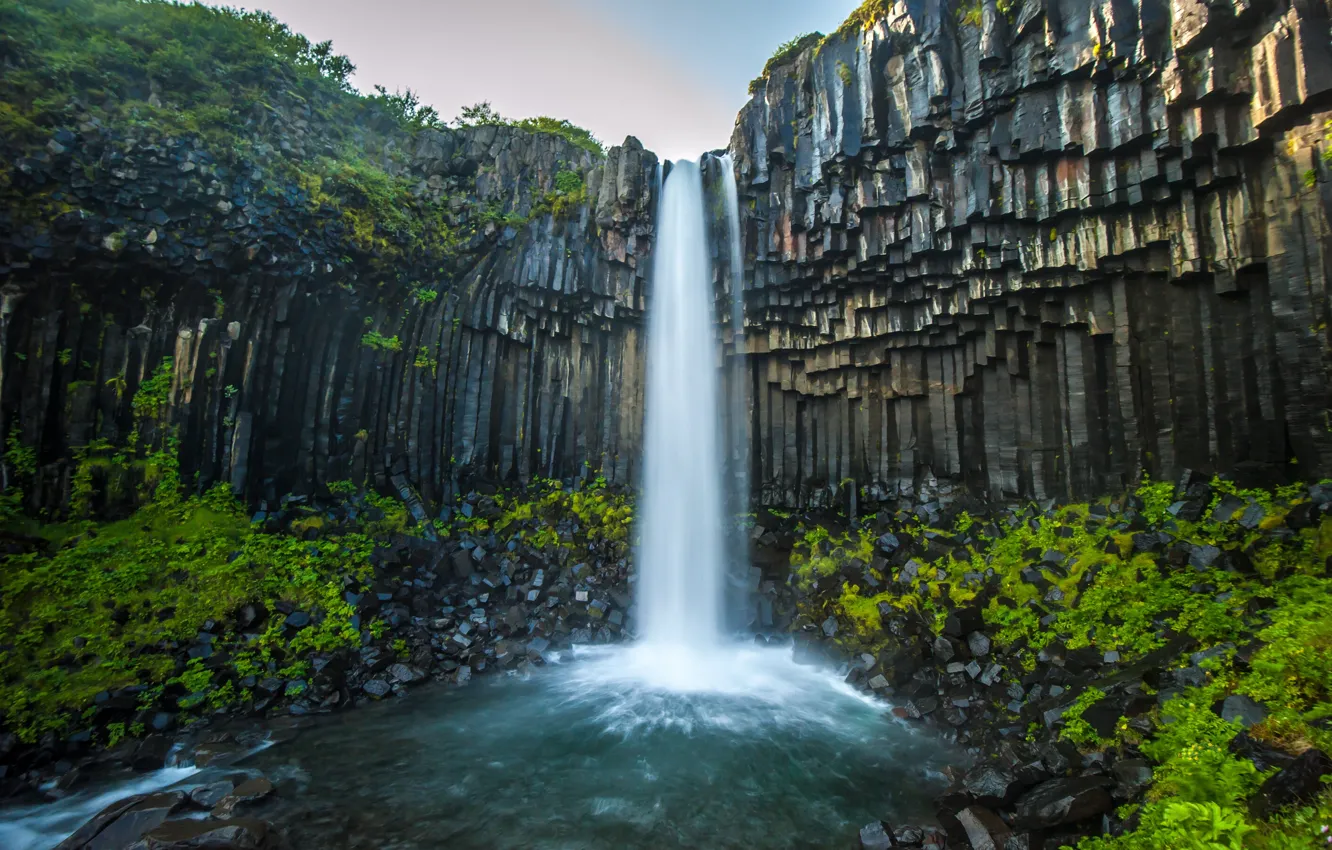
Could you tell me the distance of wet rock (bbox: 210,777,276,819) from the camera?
666 centimetres

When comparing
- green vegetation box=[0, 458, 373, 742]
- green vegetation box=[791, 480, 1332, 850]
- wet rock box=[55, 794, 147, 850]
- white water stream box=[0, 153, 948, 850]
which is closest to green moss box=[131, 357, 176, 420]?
green vegetation box=[0, 458, 373, 742]

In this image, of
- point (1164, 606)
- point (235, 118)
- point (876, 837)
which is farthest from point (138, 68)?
point (1164, 606)

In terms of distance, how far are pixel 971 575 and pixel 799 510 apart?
5346 millimetres

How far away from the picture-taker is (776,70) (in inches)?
628

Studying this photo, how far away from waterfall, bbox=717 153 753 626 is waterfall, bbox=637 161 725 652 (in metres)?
0.38

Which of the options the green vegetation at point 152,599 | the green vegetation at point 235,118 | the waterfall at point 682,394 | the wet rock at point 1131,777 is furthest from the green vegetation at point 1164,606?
the green vegetation at point 235,118

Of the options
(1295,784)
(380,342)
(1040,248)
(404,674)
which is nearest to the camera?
(1295,784)

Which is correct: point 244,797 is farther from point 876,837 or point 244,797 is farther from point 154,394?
point 154,394

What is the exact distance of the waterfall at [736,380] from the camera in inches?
641

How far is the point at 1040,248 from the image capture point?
12.0m

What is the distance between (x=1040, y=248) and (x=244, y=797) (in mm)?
15251

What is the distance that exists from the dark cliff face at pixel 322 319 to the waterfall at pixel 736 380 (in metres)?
2.37

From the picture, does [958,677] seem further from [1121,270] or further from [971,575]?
[1121,270]

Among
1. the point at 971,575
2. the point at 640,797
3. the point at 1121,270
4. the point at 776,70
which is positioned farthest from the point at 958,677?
A: the point at 776,70
